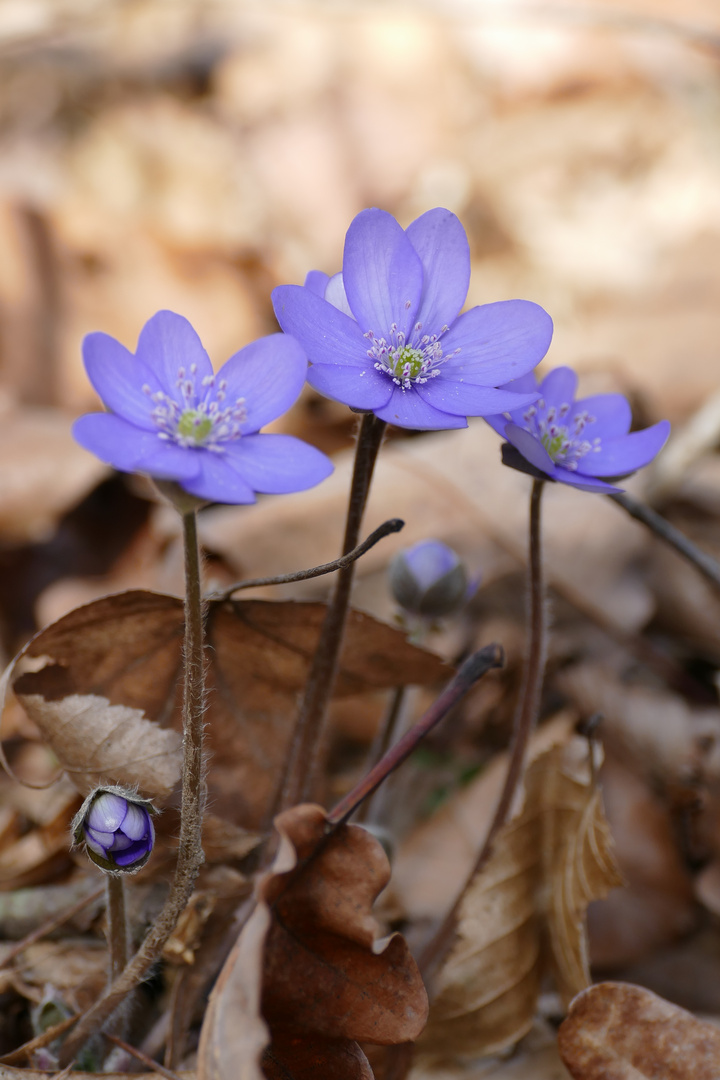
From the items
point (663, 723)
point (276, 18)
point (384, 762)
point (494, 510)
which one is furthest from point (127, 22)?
point (384, 762)

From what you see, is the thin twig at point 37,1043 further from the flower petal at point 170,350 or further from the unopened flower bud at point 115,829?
the flower petal at point 170,350

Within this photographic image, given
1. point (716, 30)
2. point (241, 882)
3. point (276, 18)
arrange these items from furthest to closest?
point (276, 18)
point (716, 30)
point (241, 882)

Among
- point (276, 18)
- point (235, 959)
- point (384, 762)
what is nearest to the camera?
point (235, 959)

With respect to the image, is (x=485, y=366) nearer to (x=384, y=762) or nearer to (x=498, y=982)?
(x=384, y=762)

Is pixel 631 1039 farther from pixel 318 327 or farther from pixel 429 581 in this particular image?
pixel 318 327

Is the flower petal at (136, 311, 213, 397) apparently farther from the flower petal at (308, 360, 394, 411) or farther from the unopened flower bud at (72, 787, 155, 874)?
the unopened flower bud at (72, 787, 155, 874)

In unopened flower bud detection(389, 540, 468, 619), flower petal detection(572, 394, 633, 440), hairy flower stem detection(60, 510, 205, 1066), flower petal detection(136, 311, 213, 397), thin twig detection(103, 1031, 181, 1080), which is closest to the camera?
hairy flower stem detection(60, 510, 205, 1066)

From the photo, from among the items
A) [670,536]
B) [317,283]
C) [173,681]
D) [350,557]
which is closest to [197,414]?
[350,557]

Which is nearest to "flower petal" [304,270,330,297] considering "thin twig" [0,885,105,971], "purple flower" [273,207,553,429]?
"purple flower" [273,207,553,429]

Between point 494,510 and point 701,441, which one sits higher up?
point 701,441
